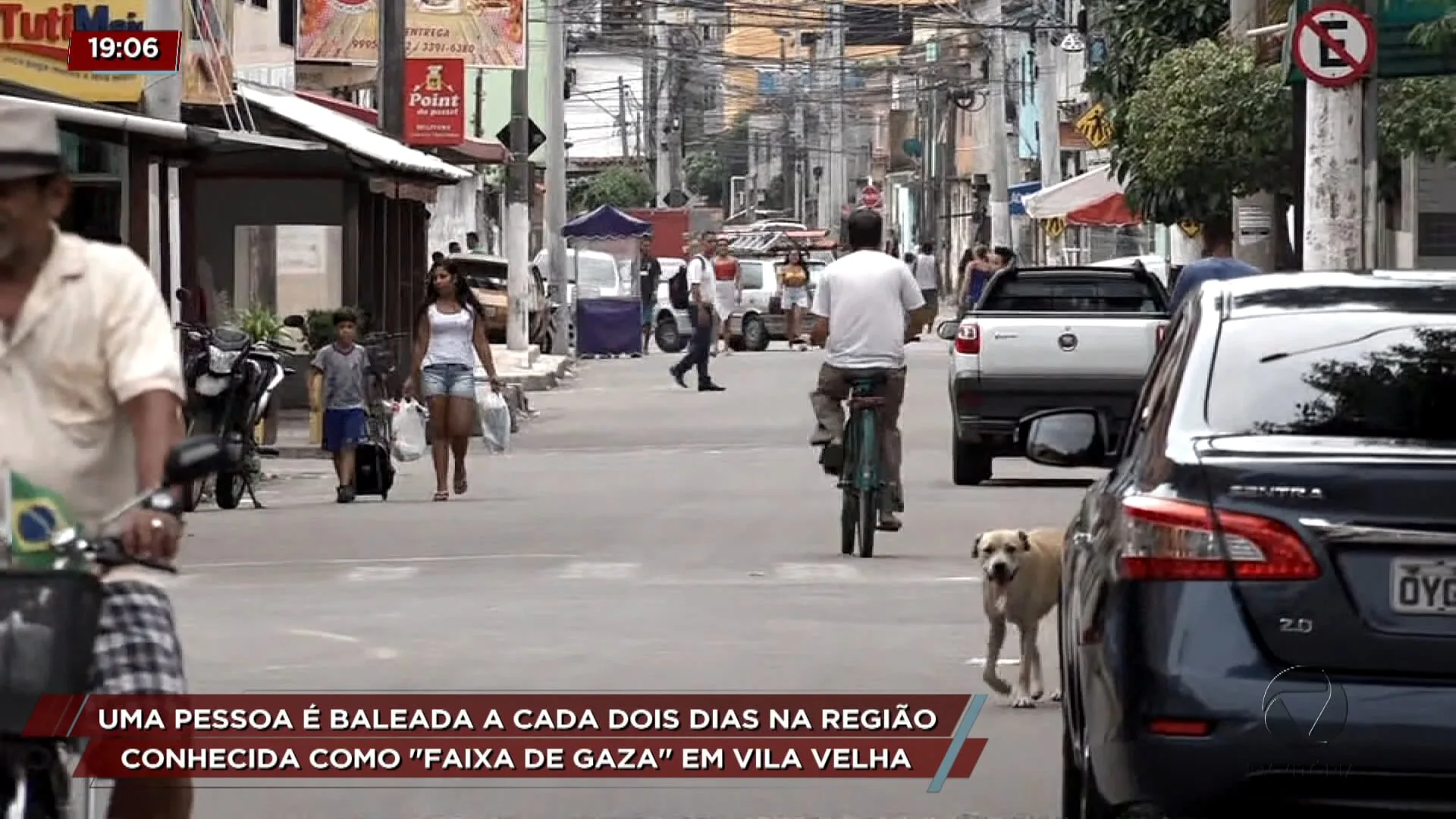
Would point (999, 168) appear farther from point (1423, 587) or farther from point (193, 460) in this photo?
point (193, 460)

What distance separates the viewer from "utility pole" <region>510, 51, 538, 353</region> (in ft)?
137

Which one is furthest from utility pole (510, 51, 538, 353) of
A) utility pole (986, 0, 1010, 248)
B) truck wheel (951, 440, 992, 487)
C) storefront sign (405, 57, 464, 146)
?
truck wheel (951, 440, 992, 487)

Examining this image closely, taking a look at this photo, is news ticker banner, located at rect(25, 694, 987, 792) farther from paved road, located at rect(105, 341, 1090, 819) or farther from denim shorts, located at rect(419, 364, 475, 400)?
denim shorts, located at rect(419, 364, 475, 400)

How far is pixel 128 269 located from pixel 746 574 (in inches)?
395

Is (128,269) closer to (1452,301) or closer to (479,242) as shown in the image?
(1452,301)

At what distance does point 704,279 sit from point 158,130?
18849mm

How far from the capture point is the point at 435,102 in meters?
37.1

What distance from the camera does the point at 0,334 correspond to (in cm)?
531

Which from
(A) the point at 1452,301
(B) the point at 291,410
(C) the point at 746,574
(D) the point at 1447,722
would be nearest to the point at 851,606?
(C) the point at 746,574

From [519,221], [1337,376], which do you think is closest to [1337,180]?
[1337,376]

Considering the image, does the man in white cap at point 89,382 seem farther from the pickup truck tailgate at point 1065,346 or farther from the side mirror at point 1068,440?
the pickup truck tailgate at point 1065,346

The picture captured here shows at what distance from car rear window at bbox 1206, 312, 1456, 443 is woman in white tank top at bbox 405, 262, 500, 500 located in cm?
1452

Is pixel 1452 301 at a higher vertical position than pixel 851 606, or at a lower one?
higher

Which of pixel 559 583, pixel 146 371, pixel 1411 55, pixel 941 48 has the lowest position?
pixel 559 583
